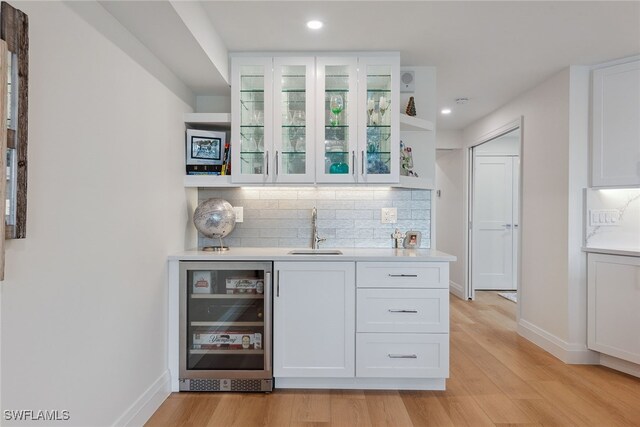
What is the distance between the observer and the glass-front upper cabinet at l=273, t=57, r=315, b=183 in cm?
278

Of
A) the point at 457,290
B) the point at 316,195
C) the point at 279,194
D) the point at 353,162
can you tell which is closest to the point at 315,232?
the point at 316,195

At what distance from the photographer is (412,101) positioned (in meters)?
3.03

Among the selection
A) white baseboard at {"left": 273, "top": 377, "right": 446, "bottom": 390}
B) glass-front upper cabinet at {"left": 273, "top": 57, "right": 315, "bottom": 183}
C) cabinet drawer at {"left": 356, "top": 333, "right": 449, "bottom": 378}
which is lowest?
white baseboard at {"left": 273, "top": 377, "right": 446, "bottom": 390}

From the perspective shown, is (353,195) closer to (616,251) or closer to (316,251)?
(316,251)

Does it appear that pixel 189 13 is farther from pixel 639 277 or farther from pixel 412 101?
pixel 639 277

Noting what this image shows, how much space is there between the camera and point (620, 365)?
2918 mm

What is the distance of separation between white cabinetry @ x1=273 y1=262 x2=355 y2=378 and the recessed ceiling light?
1.53 meters

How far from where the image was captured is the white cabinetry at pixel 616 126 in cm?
287

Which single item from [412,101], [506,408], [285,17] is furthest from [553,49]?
[506,408]

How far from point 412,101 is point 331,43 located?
81 centimetres

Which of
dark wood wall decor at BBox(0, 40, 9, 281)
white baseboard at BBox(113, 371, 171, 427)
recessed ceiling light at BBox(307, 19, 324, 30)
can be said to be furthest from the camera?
recessed ceiling light at BBox(307, 19, 324, 30)

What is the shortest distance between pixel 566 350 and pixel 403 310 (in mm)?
1645

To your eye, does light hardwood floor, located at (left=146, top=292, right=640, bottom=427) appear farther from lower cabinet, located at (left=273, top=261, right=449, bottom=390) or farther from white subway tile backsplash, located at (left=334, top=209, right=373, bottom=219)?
white subway tile backsplash, located at (left=334, top=209, right=373, bottom=219)

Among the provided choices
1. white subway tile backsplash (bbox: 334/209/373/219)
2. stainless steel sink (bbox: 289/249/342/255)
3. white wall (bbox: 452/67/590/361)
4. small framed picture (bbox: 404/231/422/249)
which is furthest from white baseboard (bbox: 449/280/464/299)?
stainless steel sink (bbox: 289/249/342/255)
